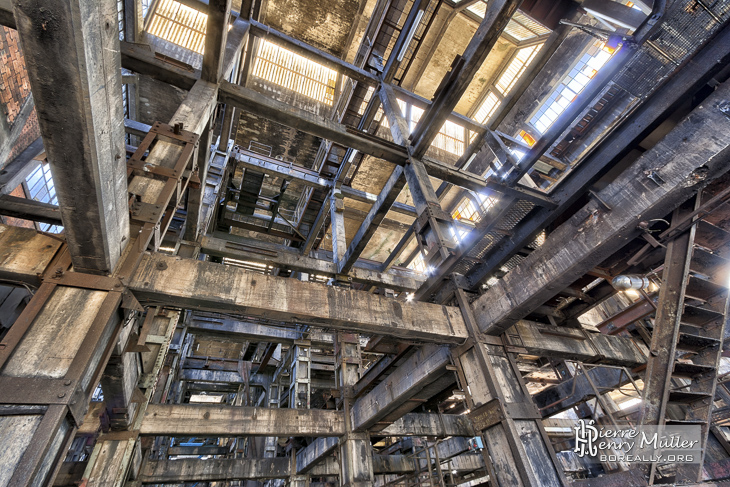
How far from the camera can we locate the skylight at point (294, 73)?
13.1 metres

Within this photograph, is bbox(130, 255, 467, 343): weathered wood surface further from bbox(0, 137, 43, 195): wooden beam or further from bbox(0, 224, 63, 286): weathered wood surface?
bbox(0, 137, 43, 195): wooden beam

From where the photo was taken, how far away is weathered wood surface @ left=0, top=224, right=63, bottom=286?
2844mm

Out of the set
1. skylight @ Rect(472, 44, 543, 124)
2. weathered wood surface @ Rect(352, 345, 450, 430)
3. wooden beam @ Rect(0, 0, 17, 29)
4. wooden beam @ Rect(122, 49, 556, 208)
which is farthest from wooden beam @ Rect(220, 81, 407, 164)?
skylight @ Rect(472, 44, 543, 124)

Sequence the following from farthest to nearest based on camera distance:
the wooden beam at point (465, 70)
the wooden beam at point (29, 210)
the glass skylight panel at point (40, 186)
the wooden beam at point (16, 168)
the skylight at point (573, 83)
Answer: the skylight at point (573, 83), the glass skylight panel at point (40, 186), the wooden beam at point (16, 168), the wooden beam at point (465, 70), the wooden beam at point (29, 210)

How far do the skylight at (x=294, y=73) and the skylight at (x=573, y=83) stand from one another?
379 inches

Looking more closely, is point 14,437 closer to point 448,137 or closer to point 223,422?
point 223,422

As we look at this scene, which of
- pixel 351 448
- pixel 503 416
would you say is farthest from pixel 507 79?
pixel 351 448

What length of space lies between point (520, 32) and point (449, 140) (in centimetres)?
532

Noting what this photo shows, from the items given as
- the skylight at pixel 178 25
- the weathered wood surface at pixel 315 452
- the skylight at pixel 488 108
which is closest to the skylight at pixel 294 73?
the skylight at pixel 178 25

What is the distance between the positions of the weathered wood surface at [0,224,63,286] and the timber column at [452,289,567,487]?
4.95 meters

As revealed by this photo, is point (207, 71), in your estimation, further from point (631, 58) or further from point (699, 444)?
point (699, 444)

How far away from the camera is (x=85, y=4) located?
5.08ft

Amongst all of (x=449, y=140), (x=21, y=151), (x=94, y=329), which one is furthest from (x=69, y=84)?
(x=449, y=140)

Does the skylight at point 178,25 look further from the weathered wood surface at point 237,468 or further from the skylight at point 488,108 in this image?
the weathered wood surface at point 237,468
